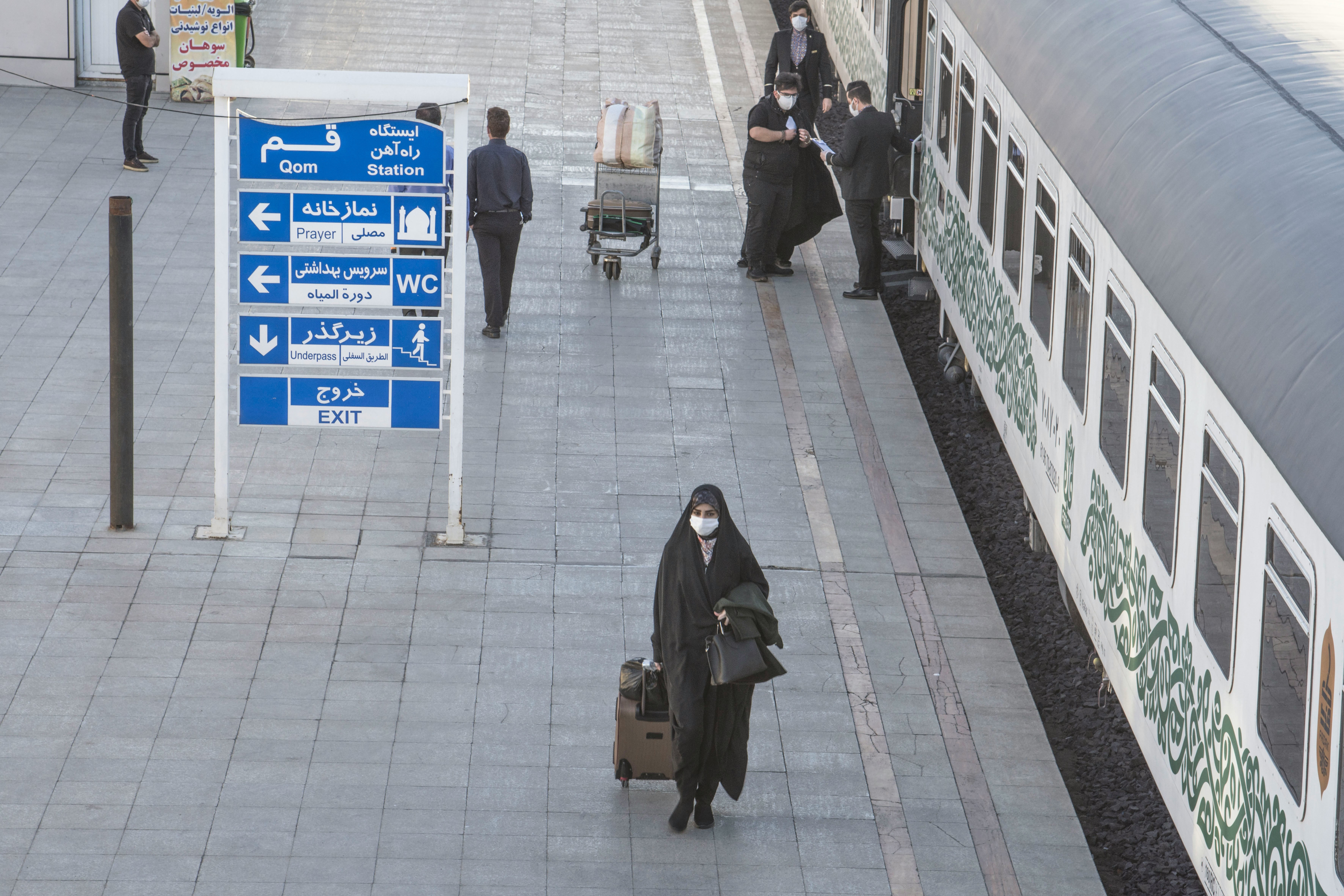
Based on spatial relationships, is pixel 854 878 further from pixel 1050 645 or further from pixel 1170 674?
pixel 1050 645

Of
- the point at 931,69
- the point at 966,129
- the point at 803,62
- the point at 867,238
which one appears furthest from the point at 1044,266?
the point at 803,62

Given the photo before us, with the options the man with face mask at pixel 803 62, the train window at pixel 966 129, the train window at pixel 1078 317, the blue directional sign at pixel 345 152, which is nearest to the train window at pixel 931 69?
the train window at pixel 966 129

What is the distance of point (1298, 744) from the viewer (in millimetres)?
5637

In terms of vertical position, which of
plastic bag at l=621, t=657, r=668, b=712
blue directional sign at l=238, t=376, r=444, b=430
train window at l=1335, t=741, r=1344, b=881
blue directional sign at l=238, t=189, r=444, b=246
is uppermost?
blue directional sign at l=238, t=189, r=444, b=246

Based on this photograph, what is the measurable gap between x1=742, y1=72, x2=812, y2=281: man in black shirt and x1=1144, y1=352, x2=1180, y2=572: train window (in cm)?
717

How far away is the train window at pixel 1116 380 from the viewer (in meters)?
8.03

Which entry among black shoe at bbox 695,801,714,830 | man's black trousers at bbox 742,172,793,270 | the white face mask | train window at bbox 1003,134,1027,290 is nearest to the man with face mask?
man's black trousers at bbox 742,172,793,270

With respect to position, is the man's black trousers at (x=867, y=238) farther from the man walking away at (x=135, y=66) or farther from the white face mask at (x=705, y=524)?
the white face mask at (x=705, y=524)

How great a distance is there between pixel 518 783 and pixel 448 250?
25.7 feet

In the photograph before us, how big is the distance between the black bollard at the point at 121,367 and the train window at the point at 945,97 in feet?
21.4


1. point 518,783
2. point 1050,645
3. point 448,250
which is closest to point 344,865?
point 518,783

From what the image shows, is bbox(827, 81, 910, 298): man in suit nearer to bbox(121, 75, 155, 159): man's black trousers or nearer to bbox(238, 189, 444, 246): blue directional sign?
bbox(238, 189, 444, 246): blue directional sign

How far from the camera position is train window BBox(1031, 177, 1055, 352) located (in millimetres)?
9805

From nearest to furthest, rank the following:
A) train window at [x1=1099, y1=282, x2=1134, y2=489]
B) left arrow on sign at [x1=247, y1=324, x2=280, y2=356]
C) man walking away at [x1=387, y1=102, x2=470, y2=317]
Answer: train window at [x1=1099, y1=282, x2=1134, y2=489], man walking away at [x1=387, y1=102, x2=470, y2=317], left arrow on sign at [x1=247, y1=324, x2=280, y2=356]
